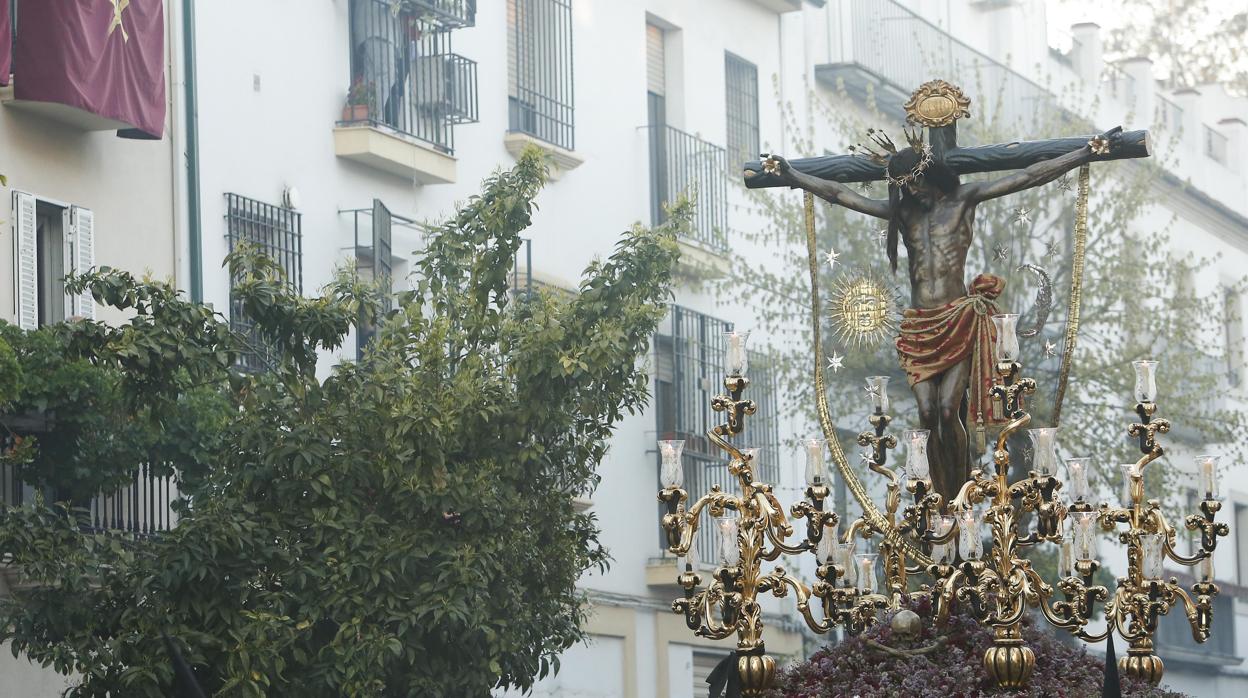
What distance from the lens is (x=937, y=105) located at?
11531mm

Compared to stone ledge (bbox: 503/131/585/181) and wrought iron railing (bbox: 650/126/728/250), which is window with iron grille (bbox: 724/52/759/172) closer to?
wrought iron railing (bbox: 650/126/728/250)

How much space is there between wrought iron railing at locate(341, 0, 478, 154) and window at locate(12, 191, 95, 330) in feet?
11.2

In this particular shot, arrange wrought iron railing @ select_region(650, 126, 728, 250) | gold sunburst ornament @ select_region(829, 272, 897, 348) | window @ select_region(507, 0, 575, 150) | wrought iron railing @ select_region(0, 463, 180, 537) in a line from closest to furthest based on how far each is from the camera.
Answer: gold sunburst ornament @ select_region(829, 272, 897, 348) < wrought iron railing @ select_region(0, 463, 180, 537) < window @ select_region(507, 0, 575, 150) < wrought iron railing @ select_region(650, 126, 728, 250)

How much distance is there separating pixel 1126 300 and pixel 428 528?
39.1 ft

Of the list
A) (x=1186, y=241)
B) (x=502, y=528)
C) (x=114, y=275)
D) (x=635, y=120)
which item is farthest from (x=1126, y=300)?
(x=114, y=275)

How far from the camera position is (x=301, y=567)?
13578mm

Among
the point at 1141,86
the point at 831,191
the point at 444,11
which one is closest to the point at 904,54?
the point at 1141,86

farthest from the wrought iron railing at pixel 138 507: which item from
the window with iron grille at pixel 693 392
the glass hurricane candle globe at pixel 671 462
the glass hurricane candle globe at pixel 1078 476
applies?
the window with iron grille at pixel 693 392

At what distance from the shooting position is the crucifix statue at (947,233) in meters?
11.2

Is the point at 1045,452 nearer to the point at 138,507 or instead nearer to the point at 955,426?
the point at 955,426

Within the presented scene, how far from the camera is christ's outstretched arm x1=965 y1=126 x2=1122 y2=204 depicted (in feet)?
37.2

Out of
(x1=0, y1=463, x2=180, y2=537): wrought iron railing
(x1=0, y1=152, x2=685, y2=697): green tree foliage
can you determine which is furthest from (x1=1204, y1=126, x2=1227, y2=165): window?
(x1=0, y1=463, x2=180, y2=537): wrought iron railing

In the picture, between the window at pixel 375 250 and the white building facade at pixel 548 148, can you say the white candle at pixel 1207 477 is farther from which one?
the window at pixel 375 250

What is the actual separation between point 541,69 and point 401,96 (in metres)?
2.84
